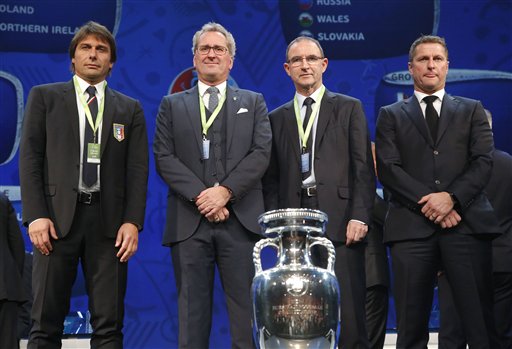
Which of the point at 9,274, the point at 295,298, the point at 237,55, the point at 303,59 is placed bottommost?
the point at 295,298

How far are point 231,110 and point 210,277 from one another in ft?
2.87

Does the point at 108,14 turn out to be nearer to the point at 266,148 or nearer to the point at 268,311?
the point at 266,148

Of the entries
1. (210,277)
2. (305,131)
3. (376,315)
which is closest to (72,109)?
(210,277)

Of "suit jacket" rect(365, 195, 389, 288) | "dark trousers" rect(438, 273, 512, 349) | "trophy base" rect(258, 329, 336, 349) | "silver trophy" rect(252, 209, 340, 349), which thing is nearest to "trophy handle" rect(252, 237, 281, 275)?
"silver trophy" rect(252, 209, 340, 349)

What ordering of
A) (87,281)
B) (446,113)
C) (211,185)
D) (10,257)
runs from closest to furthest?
(87,281) < (211,185) < (446,113) < (10,257)

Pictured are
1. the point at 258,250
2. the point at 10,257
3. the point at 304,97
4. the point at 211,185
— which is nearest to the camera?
the point at 258,250

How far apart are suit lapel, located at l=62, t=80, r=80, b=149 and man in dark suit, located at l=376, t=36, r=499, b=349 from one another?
5.14 ft

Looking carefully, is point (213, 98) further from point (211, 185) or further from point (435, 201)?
point (435, 201)

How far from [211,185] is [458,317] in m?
1.85

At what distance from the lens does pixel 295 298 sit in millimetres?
2664

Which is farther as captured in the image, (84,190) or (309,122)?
(309,122)

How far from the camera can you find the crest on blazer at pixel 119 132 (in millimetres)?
3871

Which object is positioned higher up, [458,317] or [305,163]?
[305,163]

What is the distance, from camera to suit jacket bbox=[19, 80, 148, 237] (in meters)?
3.71
